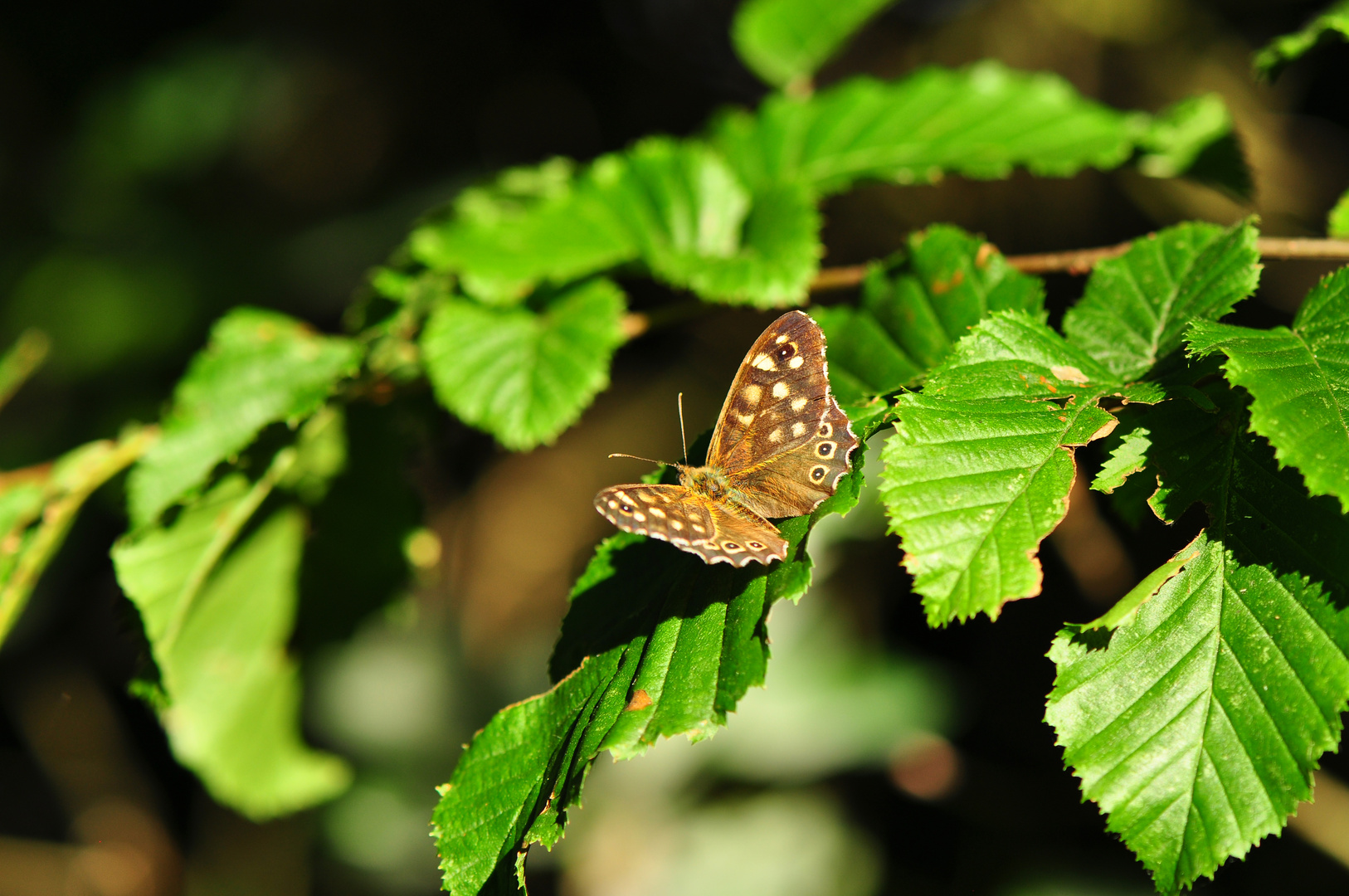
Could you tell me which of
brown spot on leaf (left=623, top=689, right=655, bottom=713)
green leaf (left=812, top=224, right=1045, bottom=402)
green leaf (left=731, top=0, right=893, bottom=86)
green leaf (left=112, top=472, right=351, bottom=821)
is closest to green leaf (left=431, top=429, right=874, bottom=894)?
brown spot on leaf (left=623, top=689, right=655, bottom=713)

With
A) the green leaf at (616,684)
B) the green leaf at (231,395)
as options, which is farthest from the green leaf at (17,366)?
the green leaf at (616,684)

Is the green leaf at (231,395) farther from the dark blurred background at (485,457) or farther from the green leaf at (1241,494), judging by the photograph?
the green leaf at (1241,494)

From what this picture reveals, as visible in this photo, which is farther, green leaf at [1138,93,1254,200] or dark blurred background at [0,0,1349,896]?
dark blurred background at [0,0,1349,896]

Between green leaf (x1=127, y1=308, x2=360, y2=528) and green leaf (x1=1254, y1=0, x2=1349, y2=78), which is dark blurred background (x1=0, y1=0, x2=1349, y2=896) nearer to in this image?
green leaf (x1=127, y1=308, x2=360, y2=528)

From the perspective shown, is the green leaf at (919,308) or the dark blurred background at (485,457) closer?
the green leaf at (919,308)

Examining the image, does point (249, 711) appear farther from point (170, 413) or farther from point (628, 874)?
point (628, 874)

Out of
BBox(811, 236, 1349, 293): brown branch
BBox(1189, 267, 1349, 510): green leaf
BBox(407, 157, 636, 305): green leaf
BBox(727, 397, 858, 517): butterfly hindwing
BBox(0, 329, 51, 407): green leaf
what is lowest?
BBox(727, 397, 858, 517): butterfly hindwing
